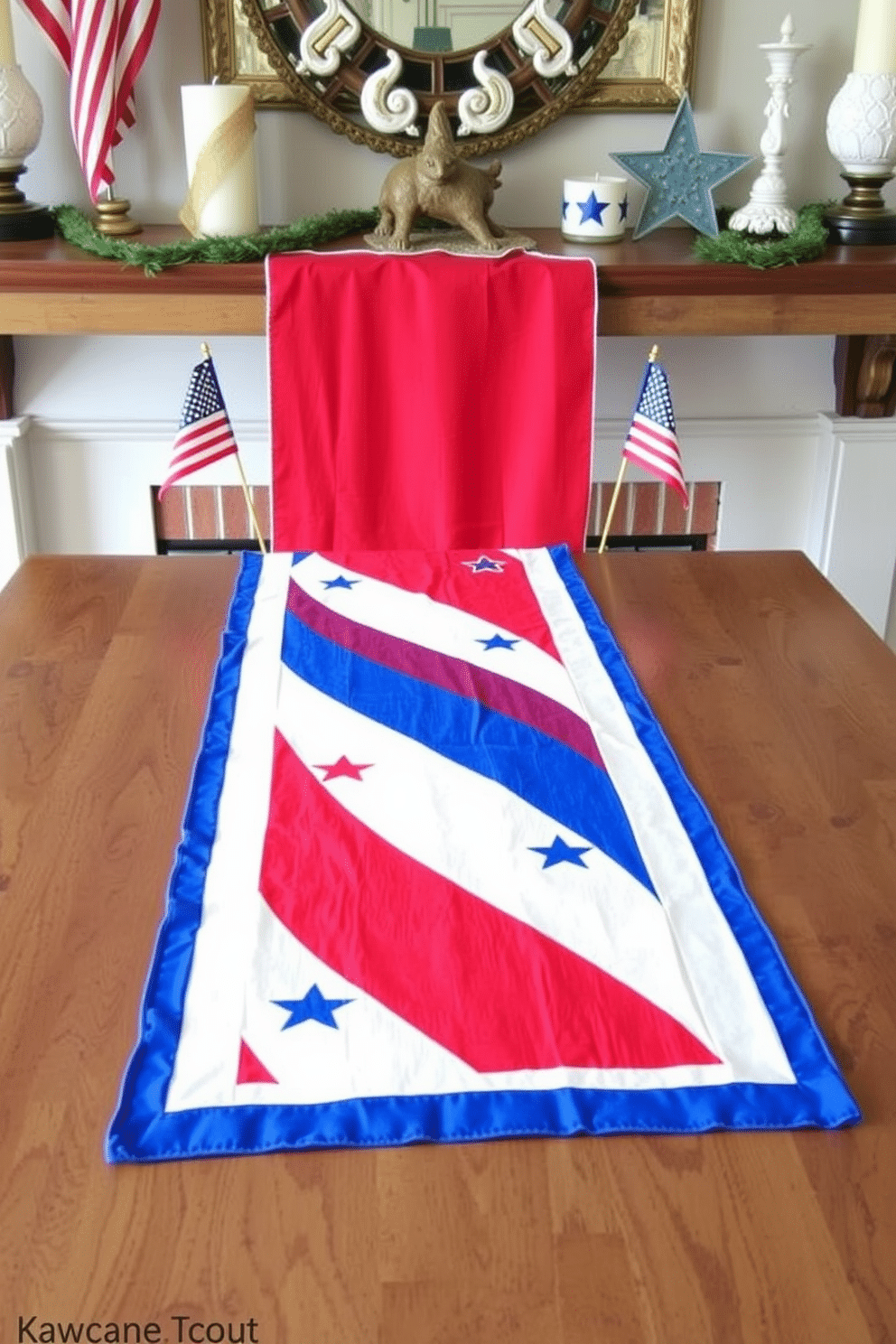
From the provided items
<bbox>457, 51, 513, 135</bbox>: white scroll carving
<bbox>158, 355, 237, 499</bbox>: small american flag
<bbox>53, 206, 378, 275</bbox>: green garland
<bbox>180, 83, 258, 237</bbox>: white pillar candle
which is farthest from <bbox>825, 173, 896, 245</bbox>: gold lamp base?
<bbox>158, 355, 237, 499</bbox>: small american flag

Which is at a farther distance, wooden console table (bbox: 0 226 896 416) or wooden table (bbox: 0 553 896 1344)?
wooden console table (bbox: 0 226 896 416)

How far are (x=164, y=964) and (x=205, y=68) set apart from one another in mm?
2106

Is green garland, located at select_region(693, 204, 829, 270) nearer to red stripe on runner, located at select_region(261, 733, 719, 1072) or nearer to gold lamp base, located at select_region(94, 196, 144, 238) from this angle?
gold lamp base, located at select_region(94, 196, 144, 238)

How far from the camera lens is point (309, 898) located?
44.1 inches

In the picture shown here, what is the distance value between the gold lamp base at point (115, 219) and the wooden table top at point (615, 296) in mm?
90

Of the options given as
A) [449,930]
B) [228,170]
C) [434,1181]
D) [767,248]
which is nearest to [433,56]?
[228,170]

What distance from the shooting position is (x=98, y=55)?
2422 mm

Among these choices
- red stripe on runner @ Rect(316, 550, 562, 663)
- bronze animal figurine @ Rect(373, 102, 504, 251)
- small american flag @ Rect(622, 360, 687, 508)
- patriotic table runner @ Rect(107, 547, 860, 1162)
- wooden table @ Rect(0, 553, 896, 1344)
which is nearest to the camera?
wooden table @ Rect(0, 553, 896, 1344)

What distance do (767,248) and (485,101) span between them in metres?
0.65

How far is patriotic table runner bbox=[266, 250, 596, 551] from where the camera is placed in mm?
2377

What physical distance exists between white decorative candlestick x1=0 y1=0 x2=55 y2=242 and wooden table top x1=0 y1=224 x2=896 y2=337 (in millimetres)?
51

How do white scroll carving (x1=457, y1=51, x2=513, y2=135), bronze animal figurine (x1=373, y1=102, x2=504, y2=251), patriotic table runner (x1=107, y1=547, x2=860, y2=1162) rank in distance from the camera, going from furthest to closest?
1. white scroll carving (x1=457, y1=51, x2=513, y2=135)
2. bronze animal figurine (x1=373, y1=102, x2=504, y2=251)
3. patriotic table runner (x1=107, y1=547, x2=860, y2=1162)

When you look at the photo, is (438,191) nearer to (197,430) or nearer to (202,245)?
(202,245)

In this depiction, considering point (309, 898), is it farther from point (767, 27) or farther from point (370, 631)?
point (767, 27)
